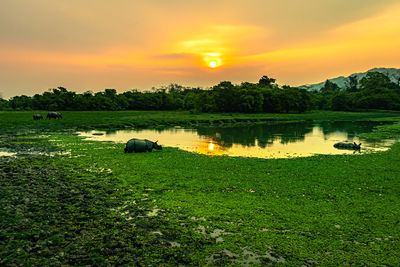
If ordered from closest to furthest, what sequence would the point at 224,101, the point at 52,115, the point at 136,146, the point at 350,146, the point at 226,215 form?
1. the point at 226,215
2. the point at 136,146
3. the point at 350,146
4. the point at 52,115
5. the point at 224,101

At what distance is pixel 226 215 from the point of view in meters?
12.0

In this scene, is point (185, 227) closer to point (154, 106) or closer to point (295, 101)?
point (295, 101)

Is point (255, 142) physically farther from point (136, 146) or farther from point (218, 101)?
point (218, 101)

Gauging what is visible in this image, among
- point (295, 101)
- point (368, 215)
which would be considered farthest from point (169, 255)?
point (295, 101)

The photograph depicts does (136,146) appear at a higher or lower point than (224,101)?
lower

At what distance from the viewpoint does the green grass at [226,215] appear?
8.99 m

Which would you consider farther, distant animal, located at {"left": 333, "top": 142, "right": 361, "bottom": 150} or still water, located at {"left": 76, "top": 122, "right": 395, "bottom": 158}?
distant animal, located at {"left": 333, "top": 142, "right": 361, "bottom": 150}

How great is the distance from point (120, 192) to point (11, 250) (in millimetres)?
6526

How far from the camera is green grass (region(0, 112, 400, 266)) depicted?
354 inches

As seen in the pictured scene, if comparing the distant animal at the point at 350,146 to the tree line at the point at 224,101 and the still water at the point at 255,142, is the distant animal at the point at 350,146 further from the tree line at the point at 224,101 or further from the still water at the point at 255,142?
the tree line at the point at 224,101

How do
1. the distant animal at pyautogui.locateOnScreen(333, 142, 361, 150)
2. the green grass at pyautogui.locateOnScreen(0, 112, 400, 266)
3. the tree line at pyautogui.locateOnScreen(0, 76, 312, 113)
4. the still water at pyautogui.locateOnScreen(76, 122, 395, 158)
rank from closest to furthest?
the green grass at pyautogui.locateOnScreen(0, 112, 400, 266)
the still water at pyautogui.locateOnScreen(76, 122, 395, 158)
the distant animal at pyautogui.locateOnScreen(333, 142, 361, 150)
the tree line at pyautogui.locateOnScreen(0, 76, 312, 113)

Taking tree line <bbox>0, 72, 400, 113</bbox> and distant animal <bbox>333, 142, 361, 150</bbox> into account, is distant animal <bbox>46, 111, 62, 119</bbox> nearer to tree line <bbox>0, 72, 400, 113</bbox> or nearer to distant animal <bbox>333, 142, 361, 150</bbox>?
tree line <bbox>0, 72, 400, 113</bbox>

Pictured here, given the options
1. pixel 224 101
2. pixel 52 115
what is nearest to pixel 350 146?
pixel 52 115

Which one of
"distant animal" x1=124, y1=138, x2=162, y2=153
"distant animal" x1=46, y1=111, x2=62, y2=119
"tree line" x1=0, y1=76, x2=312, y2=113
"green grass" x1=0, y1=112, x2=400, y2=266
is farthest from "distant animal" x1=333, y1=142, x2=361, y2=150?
"tree line" x1=0, y1=76, x2=312, y2=113
